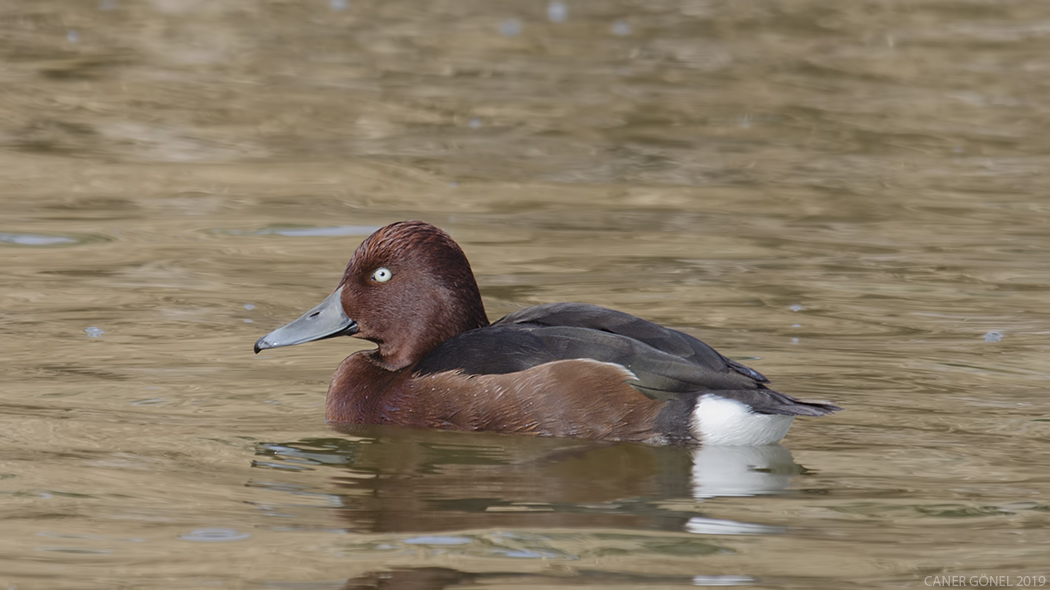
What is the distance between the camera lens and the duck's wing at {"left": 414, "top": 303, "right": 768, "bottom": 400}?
6305 millimetres

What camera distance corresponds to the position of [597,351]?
637cm

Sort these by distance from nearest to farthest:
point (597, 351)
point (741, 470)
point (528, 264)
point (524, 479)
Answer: point (524, 479), point (741, 470), point (597, 351), point (528, 264)

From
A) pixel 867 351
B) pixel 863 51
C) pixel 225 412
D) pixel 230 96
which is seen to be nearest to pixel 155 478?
pixel 225 412

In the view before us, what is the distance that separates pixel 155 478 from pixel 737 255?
478 cm

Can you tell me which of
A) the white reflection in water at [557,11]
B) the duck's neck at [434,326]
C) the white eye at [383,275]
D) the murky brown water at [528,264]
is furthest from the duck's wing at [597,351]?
the white reflection in water at [557,11]

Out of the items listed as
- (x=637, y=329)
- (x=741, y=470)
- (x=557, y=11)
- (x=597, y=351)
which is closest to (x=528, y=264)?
(x=637, y=329)

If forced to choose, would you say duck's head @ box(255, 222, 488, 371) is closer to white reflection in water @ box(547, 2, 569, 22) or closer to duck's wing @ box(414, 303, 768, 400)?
duck's wing @ box(414, 303, 768, 400)

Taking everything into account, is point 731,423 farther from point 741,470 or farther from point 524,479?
point 524,479

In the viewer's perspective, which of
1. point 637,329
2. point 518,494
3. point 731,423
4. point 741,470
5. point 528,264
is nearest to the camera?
point 518,494

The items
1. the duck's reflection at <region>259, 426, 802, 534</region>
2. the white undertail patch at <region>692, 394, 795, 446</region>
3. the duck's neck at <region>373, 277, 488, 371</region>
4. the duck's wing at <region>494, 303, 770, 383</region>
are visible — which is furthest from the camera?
the duck's neck at <region>373, 277, 488, 371</region>

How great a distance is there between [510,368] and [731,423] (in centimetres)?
89

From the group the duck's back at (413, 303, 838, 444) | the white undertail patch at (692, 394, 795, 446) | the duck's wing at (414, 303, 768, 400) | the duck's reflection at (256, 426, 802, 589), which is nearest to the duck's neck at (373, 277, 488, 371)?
the duck's wing at (414, 303, 768, 400)

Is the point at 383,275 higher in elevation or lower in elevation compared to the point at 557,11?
higher

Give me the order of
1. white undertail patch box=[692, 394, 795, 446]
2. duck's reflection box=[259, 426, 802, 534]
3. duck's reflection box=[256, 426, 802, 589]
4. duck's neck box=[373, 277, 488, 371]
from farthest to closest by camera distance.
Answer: duck's neck box=[373, 277, 488, 371] → white undertail patch box=[692, 394, 795, 446] → duck's reflection box=[259, 426, 802, 534] → duck's reflection box=[256, 426, 802, 589]
